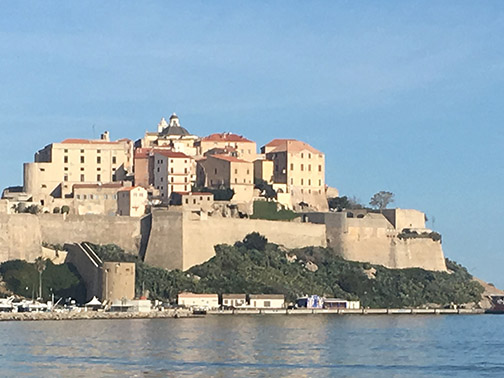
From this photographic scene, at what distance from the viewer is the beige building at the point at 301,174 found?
72.9 metres

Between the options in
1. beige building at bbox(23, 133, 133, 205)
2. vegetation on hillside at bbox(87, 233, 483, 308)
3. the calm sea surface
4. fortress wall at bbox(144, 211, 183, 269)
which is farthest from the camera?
beige building at bbox(23, 133, 133, 205)

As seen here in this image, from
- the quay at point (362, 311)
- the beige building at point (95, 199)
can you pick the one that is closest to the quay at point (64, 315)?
the quay at point (362, 311)

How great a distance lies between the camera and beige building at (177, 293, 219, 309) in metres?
59.4

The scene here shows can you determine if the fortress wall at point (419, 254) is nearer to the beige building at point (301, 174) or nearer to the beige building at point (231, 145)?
the beige building at point (301, 174)

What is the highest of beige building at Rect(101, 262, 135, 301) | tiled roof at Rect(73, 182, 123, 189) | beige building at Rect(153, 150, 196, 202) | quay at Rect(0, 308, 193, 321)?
beige building at Rect(153, 150, 196, 202)

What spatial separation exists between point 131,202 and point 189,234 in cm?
421

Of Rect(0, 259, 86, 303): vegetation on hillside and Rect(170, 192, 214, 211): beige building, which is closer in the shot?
Rect(0, 259, 86, 303): vegetation on hillside

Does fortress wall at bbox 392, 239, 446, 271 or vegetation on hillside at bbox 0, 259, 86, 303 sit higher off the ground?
fortress wall at bbox 392, 239, 446, 271

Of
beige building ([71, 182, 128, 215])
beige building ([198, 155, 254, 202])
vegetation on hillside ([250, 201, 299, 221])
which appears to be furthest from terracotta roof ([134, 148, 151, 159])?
vegetation on hillside ([250, 201, 299, 221])

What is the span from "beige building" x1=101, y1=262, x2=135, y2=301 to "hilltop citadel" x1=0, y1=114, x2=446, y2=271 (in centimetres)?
442

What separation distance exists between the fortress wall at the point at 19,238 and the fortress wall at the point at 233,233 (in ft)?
23.2

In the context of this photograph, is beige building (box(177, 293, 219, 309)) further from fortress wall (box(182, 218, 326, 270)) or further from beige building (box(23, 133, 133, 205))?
beige building (box(23, 133, 133, 205))

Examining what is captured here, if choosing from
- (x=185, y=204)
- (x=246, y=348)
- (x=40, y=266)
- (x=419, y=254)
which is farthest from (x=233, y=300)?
(x=246, y=348)

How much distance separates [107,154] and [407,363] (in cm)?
3538
